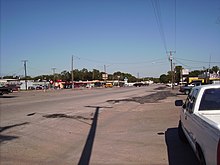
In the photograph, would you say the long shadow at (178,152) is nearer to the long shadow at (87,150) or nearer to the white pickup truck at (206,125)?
Result: the white pickup truck at (206,125)

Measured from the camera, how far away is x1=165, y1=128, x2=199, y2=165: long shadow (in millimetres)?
6308

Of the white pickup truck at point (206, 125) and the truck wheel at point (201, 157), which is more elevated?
→ the white pickup truck at point (206, 125)

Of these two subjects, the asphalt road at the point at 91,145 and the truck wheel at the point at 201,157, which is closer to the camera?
the truck wheel at the point at 201,157

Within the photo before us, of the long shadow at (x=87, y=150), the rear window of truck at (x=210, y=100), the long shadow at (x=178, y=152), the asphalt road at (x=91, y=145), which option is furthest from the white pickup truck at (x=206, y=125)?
the long shadow at (x=87, y=150)

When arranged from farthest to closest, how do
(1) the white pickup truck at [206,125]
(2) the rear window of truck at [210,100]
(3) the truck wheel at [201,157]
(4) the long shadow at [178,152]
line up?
(4) the long shadow at [178,152] < (2) the rear window of truck at [210,100] < (3) the truck wheel at [201,157] < (1) the white pickup truck at [206,125]

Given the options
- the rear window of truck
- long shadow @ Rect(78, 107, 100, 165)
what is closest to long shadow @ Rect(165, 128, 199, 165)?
the rear window of truck

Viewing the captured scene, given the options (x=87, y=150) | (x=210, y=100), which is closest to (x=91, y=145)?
(x=87, y=150)

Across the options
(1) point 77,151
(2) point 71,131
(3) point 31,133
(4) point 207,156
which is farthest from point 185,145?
(3) point 31,133

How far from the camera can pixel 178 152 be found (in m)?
7.17

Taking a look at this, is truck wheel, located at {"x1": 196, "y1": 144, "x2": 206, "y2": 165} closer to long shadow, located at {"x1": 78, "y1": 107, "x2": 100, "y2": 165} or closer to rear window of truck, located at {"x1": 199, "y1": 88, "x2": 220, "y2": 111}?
rear window of truck, located at {"x1": 199, "y1": 88, "x2": 220, "y2": 111}

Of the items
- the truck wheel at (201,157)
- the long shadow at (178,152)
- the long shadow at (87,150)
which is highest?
the truck wheel at (201,157)

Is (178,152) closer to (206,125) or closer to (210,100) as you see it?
(210,100)

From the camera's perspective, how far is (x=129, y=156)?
693 centimetres

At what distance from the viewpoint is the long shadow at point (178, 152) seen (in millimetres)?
6308
